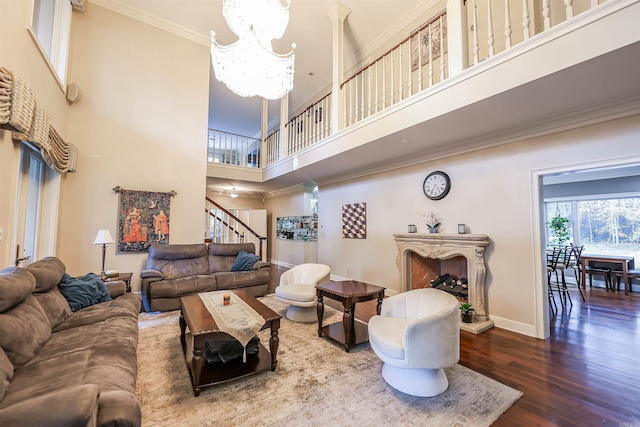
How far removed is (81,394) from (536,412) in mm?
2635

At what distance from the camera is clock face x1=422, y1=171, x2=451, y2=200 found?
4.12m

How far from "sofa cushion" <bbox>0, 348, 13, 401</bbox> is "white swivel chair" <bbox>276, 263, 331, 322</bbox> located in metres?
2.44

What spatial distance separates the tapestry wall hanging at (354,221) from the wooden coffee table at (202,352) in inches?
130

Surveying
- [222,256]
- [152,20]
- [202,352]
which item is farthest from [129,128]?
[202,352]

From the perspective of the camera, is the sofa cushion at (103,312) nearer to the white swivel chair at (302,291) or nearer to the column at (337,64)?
the white swivel chair at (302,291)

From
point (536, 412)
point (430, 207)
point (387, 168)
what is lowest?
point (536, 412)

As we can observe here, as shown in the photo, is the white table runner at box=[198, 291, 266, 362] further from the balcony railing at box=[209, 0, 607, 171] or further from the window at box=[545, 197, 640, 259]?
the window at box=[545, 197, 640, 259]

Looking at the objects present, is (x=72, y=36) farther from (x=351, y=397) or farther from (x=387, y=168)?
(x=351, y=397)

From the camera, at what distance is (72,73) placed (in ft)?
14.1

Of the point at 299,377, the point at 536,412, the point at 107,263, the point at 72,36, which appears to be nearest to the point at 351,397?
the point at 299,377

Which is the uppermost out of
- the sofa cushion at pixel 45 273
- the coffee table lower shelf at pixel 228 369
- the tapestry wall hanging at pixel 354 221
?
the tapestry wall hanging at pixel 354 221

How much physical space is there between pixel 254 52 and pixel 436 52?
2961 millimetres

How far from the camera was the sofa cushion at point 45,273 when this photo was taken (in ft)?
7.31

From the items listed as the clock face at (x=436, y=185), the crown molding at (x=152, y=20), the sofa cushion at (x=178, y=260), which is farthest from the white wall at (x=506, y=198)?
the crown molding at (x=152, y=20)
